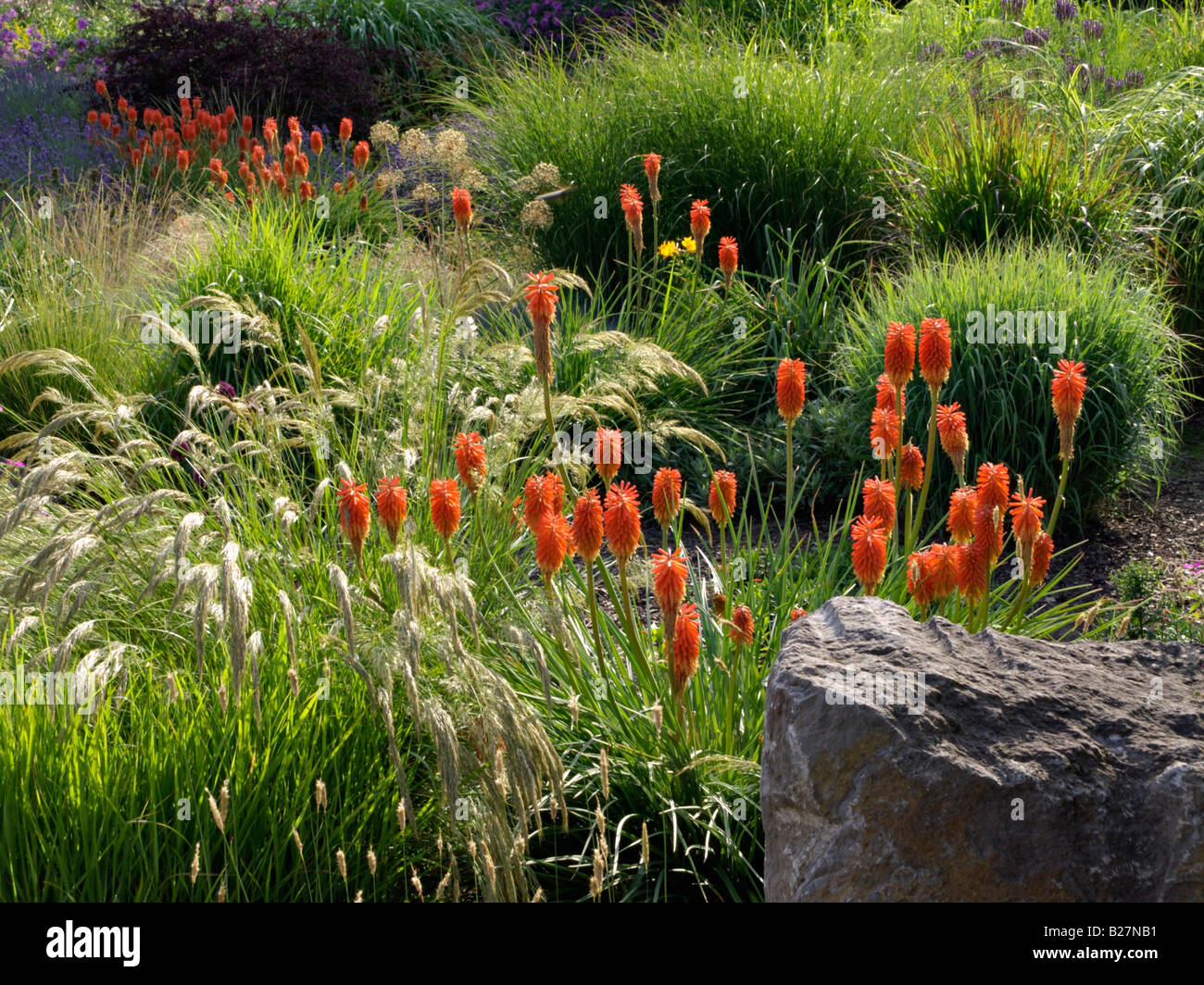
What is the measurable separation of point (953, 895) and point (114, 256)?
5.97 metres

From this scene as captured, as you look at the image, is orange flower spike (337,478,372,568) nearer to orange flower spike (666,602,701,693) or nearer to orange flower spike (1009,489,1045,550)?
orange flower spike (666,602,701,693)

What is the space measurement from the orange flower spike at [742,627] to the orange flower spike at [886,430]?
0.61 metres

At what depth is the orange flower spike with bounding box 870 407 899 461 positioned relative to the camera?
3.12 metres

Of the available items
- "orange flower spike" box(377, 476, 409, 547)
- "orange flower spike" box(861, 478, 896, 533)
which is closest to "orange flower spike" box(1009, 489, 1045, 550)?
"orange flower spike" box(861, 478, 896, 533)

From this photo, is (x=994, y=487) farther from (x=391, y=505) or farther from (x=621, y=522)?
Answer: (x=391, y=505)

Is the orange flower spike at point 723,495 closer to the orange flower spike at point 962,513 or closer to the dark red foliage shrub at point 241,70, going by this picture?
the orange flower spike at point 962,513

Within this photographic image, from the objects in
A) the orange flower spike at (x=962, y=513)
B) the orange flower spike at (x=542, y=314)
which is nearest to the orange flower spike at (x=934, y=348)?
the orange flower spike at (x=962, y=513)

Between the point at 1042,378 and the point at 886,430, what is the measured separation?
225cm

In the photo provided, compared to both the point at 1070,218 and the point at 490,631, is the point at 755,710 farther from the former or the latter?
the point at 1070,218

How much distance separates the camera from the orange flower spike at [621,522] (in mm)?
2648

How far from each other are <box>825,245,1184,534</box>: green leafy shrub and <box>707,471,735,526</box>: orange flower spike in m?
1.99

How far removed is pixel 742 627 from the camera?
9.70 ft
